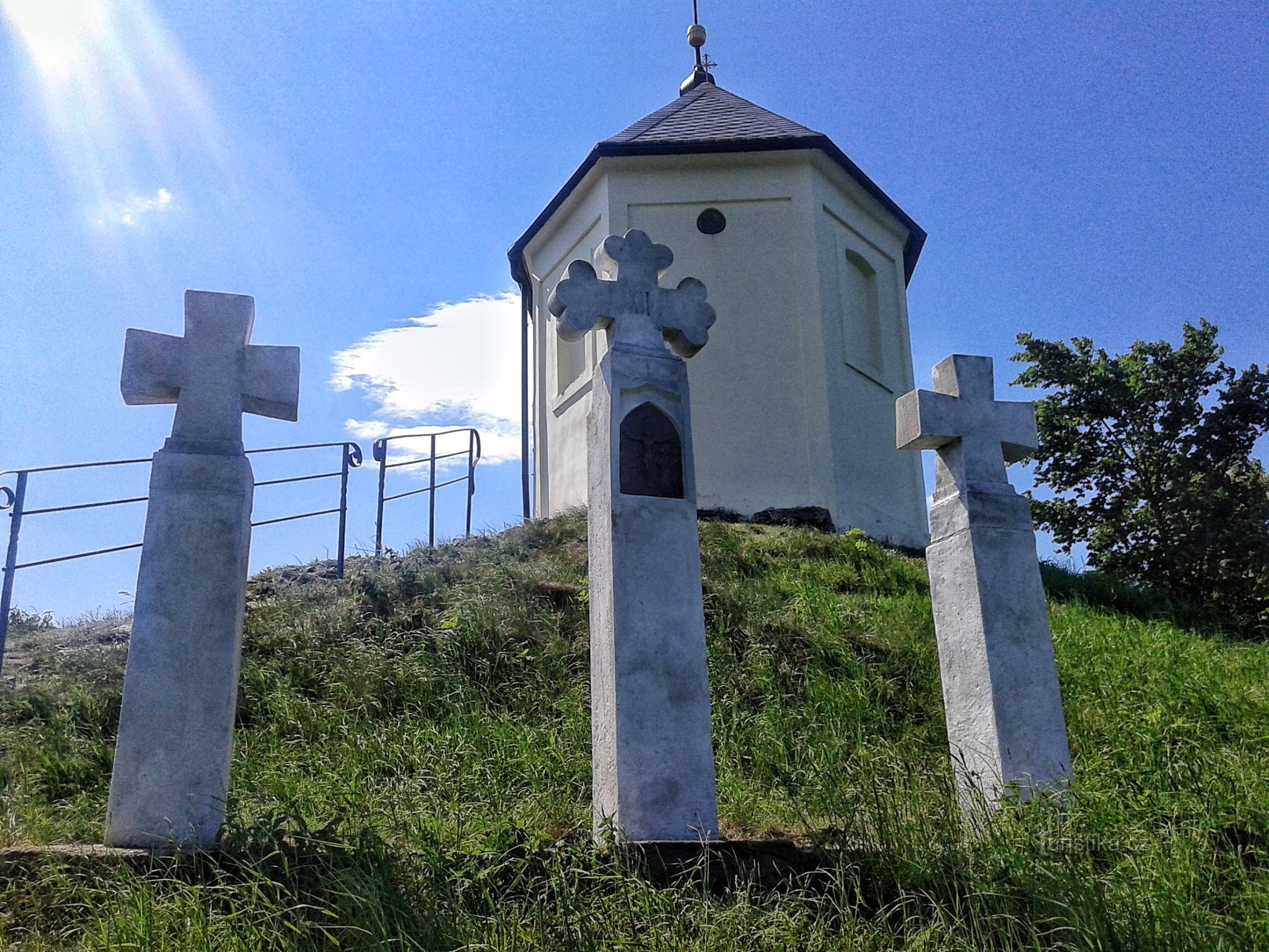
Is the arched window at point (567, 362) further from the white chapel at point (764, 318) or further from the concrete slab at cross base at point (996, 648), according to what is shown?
the concrete slab at cross base at point (996, 648)

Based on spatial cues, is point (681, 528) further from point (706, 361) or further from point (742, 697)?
point (706, 361)

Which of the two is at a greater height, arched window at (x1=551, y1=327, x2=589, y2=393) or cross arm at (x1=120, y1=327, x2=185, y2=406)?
arched window at (x1=551, y1=327, x2=589, y2=393)

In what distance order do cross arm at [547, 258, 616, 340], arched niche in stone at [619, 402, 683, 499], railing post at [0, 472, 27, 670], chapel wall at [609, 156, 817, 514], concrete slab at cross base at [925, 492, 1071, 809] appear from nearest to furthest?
concrete slab at cross base at [925, 492, 1071, 809] → arched niche in stone at [619, 402, 683, 499] → cross arm at [547, 258, 616, 340] → railing post at [0, 472, 27, 670] → chapel wall at [609, 156, 817, 514]

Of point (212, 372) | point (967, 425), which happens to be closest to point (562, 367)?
point (967, 425)

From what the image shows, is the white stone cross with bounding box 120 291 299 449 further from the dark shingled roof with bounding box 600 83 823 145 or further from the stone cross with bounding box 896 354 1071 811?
the dark shingled roof with bounding box 600 83 823 145

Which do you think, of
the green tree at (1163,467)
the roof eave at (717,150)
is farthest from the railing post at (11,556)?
the green tree at (1163,467)

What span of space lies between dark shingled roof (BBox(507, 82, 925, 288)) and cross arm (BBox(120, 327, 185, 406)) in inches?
391

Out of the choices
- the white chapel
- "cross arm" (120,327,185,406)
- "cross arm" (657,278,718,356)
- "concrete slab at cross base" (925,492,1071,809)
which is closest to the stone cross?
"concrete slab at cross base" (925,492,1071,809)

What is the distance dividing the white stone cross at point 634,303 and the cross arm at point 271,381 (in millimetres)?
1317

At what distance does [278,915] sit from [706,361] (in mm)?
10715

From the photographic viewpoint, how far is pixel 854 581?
963 cm

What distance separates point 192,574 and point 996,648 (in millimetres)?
3758

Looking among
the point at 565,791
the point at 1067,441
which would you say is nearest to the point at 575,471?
the point at 1067,441

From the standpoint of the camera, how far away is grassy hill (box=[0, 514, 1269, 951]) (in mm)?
3561
